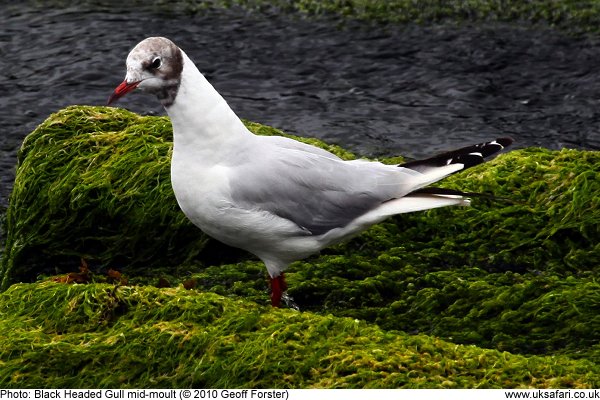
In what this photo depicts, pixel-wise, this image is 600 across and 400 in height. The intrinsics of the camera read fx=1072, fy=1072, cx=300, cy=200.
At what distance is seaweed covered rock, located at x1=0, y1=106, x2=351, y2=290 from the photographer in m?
6.66

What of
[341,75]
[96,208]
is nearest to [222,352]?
[96,208]

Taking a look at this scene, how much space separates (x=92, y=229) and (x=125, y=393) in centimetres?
226

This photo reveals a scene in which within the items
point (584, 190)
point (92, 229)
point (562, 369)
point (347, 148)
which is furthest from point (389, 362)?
point (347, 148)

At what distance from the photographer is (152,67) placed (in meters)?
5.45

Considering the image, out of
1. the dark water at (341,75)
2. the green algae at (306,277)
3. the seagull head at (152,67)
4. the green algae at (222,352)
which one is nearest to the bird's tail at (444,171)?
the green algae at (306,277)

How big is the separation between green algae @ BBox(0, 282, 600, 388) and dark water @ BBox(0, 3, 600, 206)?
11.9ft

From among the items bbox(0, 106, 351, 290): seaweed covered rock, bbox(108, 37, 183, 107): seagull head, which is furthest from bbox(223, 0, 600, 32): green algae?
bbox(108, 37, 183, 107): seagull head

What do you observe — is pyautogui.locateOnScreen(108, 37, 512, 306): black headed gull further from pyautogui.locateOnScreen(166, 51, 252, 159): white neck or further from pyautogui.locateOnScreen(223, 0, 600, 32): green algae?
pyautogui.locateOnScreen(223, 0, 600, 32): green algae

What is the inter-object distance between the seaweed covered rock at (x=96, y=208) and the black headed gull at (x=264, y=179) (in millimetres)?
964

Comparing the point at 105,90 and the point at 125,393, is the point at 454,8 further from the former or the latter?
the point at 125,393

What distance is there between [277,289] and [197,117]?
1.04 m

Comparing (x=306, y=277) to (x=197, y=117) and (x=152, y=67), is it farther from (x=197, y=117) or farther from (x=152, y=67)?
(x=152, y=67)

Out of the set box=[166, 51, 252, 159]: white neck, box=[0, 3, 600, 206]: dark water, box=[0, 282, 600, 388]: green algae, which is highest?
box=[166, 51, 252, 159]: white neck
